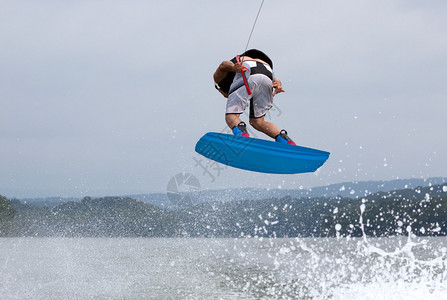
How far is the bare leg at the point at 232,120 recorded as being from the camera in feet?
28.7

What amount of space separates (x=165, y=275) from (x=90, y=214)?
110 metres

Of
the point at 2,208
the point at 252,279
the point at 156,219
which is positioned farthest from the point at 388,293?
the point at 156,219

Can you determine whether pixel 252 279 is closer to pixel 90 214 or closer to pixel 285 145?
pixel 285 145

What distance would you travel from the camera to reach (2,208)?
10025 centimetres

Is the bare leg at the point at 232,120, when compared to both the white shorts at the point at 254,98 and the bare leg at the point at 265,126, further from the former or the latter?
the bare leg at the point at 265,126

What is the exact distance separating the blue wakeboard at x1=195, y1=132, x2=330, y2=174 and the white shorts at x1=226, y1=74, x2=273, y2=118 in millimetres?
530

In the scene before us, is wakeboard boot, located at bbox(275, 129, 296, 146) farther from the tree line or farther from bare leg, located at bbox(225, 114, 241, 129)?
the tree line

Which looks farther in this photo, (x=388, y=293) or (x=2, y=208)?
(x=2, y=208)

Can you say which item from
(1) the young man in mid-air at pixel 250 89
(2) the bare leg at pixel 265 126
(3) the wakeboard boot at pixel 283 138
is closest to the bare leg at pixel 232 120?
(1) the young man in mid-air at pixel 250 89

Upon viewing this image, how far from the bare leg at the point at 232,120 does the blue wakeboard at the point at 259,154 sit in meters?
0.19

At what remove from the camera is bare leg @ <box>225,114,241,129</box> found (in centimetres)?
873

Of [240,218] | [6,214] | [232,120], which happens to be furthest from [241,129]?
[240,218]

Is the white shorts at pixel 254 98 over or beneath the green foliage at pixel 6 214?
over

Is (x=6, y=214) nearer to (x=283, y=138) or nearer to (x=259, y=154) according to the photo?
(x=259, y=154)
